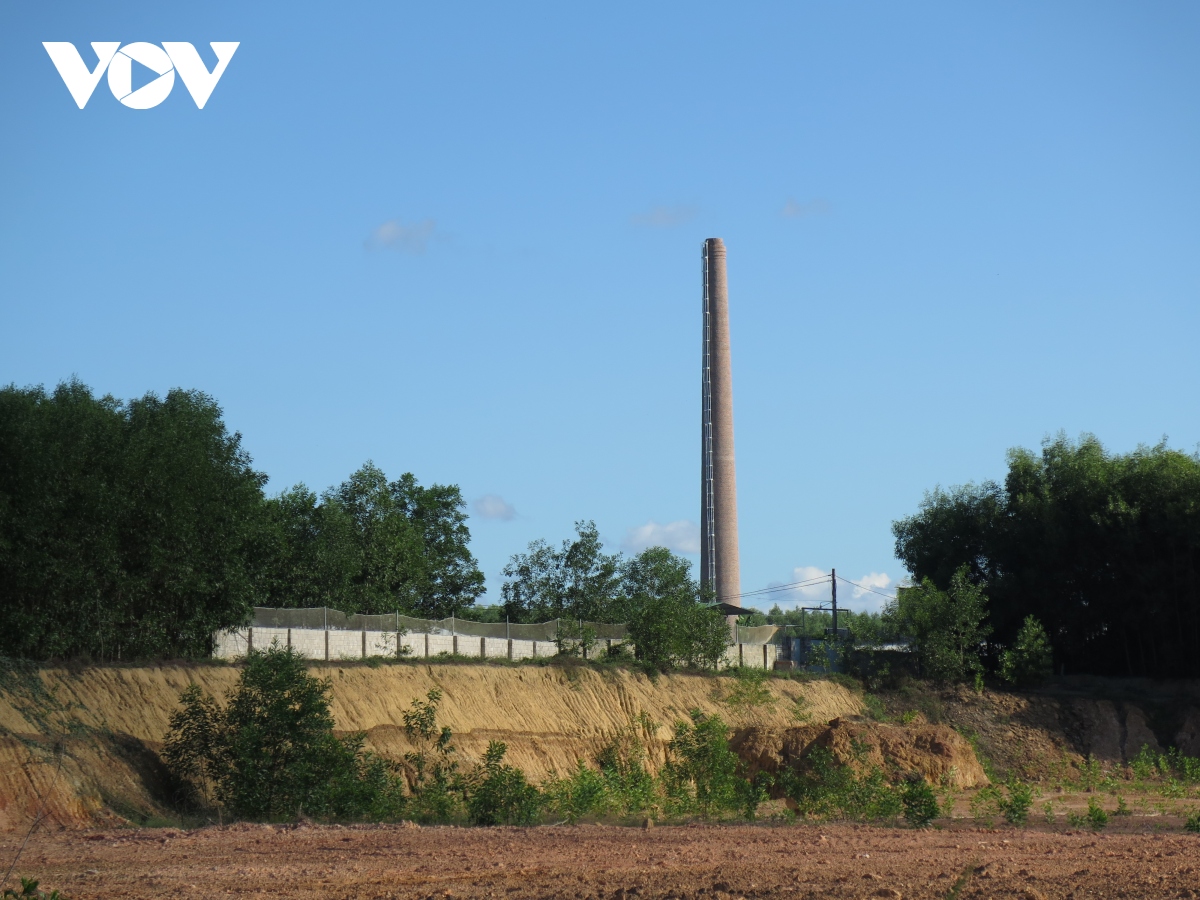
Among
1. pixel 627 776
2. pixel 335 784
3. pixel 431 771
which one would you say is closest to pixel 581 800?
pixel 335 784

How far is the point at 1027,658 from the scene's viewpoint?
2116 inches

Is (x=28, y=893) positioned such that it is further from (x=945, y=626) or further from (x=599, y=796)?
(x=945, y=626)

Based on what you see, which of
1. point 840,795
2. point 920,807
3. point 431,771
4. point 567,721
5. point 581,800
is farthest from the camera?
point 567,721

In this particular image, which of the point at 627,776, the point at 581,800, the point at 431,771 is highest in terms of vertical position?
the point at 431,771

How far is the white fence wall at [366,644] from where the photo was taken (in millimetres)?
35656

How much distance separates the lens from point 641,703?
43.7 m

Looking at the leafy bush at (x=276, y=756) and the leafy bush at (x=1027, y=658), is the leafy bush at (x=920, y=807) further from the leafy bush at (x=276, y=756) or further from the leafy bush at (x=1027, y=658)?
the leafy bush at (x=1027, y=658)

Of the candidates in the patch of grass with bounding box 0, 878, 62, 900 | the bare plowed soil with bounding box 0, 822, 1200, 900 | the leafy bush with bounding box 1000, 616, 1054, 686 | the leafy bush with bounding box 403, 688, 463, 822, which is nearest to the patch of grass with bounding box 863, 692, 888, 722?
the leafy bush with bounding box 1000, 616, 1054, 686

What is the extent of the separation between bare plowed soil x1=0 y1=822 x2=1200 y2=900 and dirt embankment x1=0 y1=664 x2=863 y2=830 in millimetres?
2059

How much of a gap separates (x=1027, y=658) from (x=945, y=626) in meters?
3.75

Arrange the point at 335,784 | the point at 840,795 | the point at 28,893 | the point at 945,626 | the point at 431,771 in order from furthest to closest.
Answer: the point at 945,626 < the point at 431,771 < the point at 840,795 < the point at 335,784 < the point at 28,893

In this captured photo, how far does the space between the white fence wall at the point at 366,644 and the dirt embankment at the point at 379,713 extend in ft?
6.83

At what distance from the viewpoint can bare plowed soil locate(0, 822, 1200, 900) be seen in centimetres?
1464

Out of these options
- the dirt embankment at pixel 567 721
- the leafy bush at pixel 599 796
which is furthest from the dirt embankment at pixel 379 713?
the leafy bush at pixel 599 796
